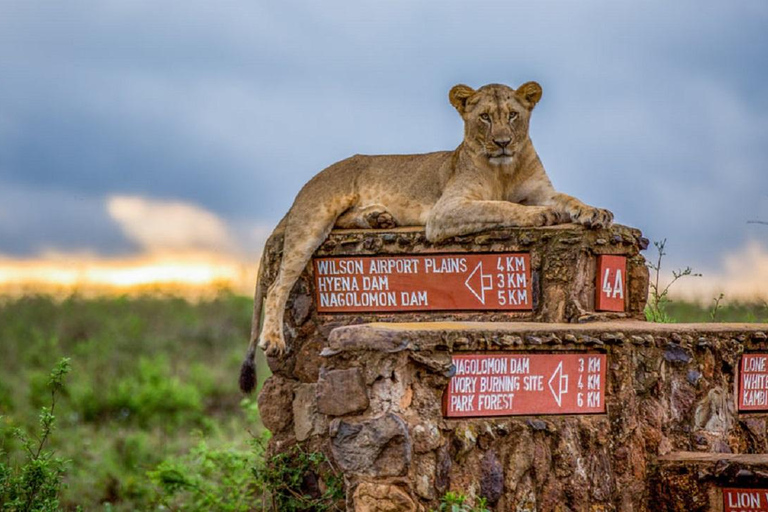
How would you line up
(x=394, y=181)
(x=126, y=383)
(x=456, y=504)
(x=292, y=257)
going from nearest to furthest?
(x=456, y=504)
(x=292, y=257)
(x=394, y=181)
(x=126, y=383)

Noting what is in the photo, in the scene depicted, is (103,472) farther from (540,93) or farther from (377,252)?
(540,93)

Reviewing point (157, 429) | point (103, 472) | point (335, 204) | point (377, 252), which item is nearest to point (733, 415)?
point (377, 252)

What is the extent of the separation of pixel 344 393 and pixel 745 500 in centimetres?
245

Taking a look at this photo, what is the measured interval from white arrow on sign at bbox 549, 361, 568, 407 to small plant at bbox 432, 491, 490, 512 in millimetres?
828

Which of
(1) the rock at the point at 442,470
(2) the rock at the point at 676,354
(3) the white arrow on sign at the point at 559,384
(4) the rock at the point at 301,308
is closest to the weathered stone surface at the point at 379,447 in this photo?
(1) the rock at the point at 442,470

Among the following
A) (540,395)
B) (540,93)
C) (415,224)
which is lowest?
(540,395)

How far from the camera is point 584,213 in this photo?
7.36m

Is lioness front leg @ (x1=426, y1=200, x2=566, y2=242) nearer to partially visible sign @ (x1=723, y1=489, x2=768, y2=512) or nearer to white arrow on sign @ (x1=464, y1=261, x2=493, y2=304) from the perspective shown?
white arrow on sign @ (x1=464, y1=261, x2=493, y2=304)

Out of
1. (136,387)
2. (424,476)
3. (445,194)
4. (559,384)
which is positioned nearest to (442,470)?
(424,476)

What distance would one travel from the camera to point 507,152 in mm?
8023

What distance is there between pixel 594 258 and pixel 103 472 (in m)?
6.36

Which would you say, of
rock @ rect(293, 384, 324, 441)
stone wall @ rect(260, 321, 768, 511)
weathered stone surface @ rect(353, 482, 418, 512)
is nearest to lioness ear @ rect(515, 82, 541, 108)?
stone wall @ rect(260, 321, 768, 511)

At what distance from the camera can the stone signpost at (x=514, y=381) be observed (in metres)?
5.85

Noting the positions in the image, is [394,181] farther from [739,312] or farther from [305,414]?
[739,312]
